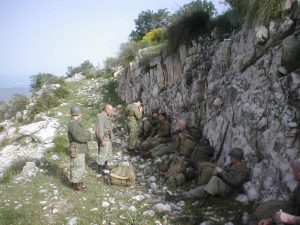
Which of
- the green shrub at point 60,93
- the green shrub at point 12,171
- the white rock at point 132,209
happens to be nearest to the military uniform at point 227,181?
the white rock at point 132,209

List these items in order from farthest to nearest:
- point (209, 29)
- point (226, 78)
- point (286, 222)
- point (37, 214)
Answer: point (209, 29) → point (226, 78) → point (37, 214) → point (286, 222)

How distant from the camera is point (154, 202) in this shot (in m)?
7.47

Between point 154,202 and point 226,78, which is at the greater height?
point 226,78

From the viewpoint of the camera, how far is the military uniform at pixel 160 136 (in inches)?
453

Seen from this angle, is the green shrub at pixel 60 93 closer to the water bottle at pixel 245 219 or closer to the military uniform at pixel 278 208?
the water bottle at pixel 245 219

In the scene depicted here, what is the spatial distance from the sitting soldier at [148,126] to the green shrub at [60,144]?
2.58 m

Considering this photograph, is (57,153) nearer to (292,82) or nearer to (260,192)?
(260,192)

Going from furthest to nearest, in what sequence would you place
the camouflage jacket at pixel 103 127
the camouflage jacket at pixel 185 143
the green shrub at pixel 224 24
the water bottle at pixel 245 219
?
the green shrub at pixel 224 24 → the camouflage jacket at pixel 185 143 → the camouflage jacket at pixel 103 127 → the water bottle at pixel 245 219

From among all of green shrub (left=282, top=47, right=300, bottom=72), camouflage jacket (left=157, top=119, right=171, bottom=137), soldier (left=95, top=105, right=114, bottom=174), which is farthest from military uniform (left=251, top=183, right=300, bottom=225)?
camouflage jacket (left=157, top=119, right=171, bottom=137)

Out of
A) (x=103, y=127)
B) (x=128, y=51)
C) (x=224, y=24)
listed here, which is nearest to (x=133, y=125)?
(x=103, y=127)

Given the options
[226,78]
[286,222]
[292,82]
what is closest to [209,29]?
[226,78]

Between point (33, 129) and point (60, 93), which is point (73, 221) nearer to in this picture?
point (33, 129)

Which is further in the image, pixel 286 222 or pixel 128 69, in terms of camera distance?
pixel 128 69

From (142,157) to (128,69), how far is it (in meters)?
8.76
